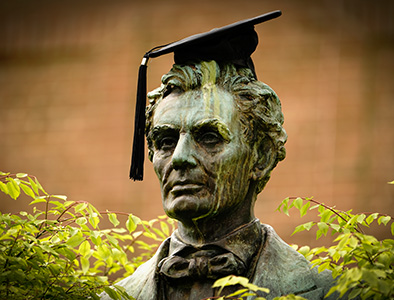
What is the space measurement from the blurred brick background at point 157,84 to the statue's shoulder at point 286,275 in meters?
4.04

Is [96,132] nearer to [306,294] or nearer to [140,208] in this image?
[140,208]

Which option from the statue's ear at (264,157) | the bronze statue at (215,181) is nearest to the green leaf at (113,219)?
the bronze statue at (215,181)

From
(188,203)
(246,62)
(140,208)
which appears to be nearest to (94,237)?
(188,203)

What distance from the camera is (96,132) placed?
1038 cm

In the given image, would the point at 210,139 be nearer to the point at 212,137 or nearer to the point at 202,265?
the point at 212,137

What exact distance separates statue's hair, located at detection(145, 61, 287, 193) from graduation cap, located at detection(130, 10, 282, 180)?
0.06 m

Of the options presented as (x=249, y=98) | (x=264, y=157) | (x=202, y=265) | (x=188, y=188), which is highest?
(x=249, y=98)

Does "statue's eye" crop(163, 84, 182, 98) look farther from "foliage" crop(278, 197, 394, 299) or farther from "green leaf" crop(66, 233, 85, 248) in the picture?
"foliage" crop(278, 197, 394, 299)

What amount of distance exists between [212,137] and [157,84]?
489cm

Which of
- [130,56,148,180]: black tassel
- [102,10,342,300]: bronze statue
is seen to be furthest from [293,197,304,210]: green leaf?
[130,56,148,180]: black tassel

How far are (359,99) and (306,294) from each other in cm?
480

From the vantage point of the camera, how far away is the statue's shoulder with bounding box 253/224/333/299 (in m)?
5.15

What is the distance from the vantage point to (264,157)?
5461mm

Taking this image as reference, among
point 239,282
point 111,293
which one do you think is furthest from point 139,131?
point 239,282
